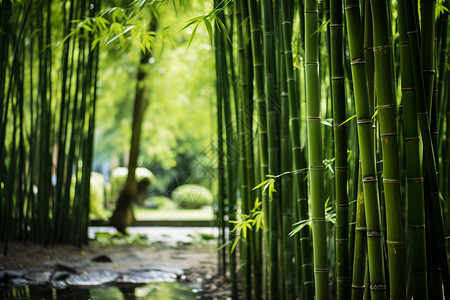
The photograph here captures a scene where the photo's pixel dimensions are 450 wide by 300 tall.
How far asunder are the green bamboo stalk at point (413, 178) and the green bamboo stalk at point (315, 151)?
0.23 metres

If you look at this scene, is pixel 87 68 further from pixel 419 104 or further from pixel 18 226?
pixel 419 104

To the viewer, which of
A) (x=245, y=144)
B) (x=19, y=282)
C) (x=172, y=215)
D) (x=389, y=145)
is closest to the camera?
(x=389, y=145)

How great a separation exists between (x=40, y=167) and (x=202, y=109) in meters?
3.98

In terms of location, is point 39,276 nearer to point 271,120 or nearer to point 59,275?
point 59,275

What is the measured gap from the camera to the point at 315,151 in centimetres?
130

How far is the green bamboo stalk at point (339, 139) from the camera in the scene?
1.32 m

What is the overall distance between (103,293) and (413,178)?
1.94 metres

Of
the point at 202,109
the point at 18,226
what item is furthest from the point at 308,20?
the point at 202,109

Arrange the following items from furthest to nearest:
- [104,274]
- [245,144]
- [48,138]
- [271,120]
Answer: [48,138], [104,274], [245,144], [271,120]

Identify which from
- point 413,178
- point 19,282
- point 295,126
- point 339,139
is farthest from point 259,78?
point 19,282

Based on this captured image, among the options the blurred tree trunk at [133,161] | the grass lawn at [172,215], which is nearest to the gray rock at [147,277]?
the blurred tree trunk at [133,161]

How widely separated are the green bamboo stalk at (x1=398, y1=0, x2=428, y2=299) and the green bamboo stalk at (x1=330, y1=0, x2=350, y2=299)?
178mm

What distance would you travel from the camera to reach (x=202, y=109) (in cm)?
741

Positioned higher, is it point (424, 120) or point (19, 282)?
point (424, 120)
